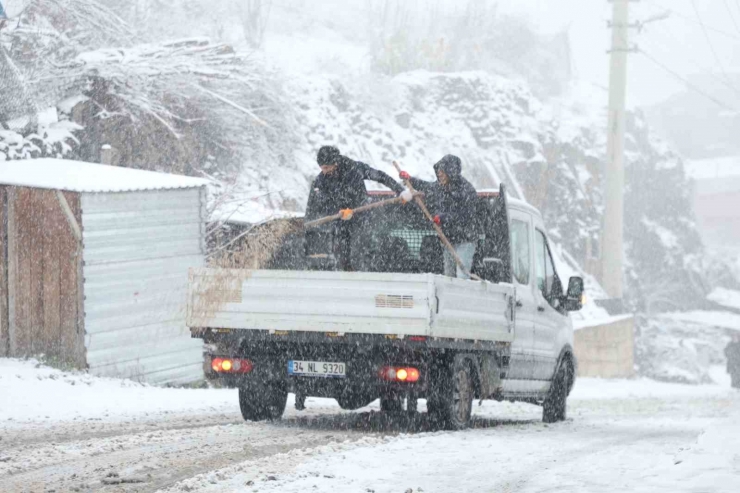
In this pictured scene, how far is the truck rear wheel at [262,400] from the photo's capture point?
11164mm


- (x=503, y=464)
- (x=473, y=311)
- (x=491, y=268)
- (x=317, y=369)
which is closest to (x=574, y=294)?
(x=491, y=268)

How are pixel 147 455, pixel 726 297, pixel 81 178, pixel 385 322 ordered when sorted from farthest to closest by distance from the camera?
pixel 726 297
pixel 81 178
pixel 385 322
pixel 147 455

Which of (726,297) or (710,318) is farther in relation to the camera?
(726,297)

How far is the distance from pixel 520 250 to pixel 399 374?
2.66 m

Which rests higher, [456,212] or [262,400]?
[456,212]

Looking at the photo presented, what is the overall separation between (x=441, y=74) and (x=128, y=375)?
3221 centimetres

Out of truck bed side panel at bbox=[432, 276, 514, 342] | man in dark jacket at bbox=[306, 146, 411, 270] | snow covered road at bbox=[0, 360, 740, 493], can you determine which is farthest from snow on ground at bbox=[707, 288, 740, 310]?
man in dark jacket at bbox=[306, 146, 411, 270]

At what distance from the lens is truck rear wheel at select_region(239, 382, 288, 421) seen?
11164mm

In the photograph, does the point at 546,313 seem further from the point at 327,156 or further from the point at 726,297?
the point at 726,297

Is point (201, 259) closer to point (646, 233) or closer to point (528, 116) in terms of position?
point (528, 116)

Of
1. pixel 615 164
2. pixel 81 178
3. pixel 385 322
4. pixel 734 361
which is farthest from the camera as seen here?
pixel 615 164

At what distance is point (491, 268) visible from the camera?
38.8 ft

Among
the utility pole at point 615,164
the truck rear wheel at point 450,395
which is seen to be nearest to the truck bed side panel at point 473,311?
the truck rear wheel at point 450,395

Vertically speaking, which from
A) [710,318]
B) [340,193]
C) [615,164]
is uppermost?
[615,164]
